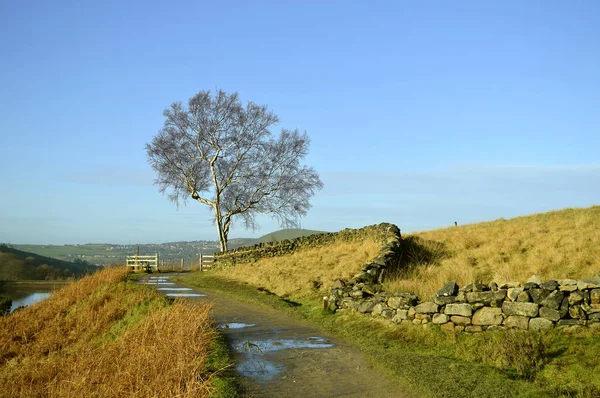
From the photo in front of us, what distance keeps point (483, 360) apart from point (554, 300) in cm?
269

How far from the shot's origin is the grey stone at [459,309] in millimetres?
12211

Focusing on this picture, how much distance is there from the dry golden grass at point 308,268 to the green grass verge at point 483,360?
26.6ft

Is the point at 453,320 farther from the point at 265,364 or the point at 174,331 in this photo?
the point at 174,331

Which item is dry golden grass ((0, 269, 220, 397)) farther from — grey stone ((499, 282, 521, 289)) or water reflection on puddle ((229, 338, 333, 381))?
grey stone ((499, 282, 521, 289))

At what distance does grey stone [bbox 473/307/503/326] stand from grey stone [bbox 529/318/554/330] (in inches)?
25.0

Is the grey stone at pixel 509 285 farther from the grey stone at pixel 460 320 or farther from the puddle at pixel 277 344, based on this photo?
the puddle at pixel 277 344

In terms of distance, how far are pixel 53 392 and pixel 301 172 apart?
31.8 meters

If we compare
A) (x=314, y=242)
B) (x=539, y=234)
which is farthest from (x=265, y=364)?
(x=314, y=242)

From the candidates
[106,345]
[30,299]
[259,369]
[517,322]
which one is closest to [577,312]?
[517,322]

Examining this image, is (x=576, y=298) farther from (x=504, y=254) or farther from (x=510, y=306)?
(x=504, y=254)

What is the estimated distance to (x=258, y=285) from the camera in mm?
25047

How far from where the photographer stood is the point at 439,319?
41.6ft

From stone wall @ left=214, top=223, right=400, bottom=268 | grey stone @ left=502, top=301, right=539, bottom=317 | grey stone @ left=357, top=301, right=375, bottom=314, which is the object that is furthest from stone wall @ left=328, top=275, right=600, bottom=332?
stone wall @ left=214, top=223, right=400, bottom=268

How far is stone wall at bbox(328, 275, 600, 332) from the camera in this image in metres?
11.4
